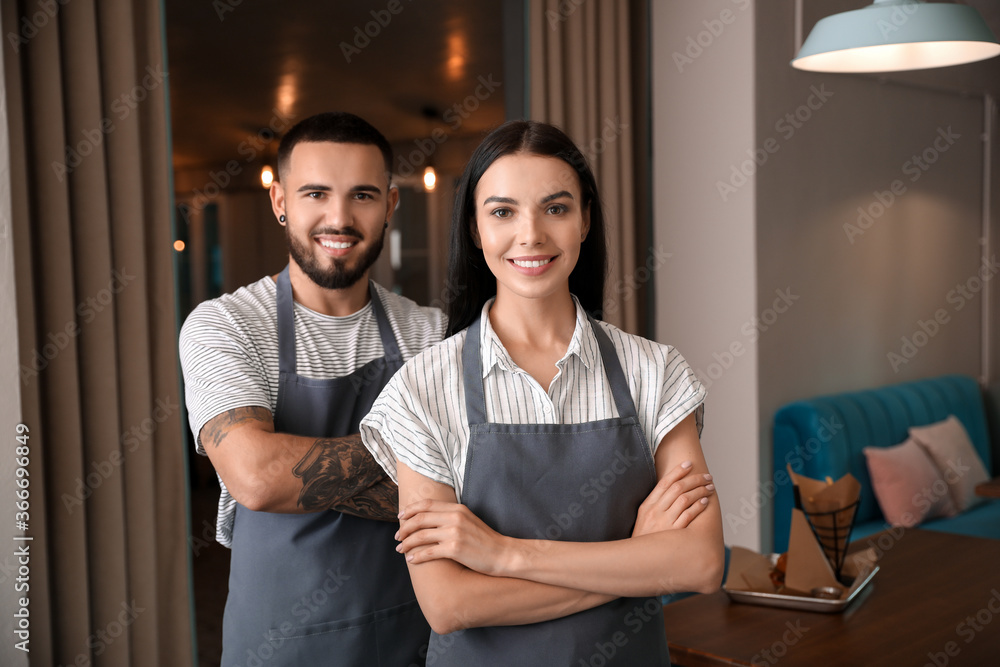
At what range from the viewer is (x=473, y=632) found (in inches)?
52.4

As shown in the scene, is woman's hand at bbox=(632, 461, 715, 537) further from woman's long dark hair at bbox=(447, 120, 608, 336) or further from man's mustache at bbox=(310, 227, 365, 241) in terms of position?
man's mustache at bbox=(310, 227, 365, 241)

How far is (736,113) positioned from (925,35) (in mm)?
1604

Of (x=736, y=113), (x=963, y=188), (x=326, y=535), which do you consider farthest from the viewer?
(x=963, y=188)

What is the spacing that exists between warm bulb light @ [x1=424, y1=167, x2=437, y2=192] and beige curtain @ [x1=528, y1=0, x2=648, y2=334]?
1130 mm

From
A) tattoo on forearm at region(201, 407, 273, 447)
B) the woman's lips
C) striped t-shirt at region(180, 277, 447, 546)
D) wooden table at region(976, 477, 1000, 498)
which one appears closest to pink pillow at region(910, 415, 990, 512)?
wooden table at region(976, 477, 1000, 498)

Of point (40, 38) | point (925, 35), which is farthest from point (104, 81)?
point (925, 35)

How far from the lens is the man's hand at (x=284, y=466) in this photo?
4.94 ft

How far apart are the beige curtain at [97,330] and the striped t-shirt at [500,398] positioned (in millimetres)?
1219

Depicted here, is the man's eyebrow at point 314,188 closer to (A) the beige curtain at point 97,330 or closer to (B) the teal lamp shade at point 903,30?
(A) the beige curtain at point 97,330

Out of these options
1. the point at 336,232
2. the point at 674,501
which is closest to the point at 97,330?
the point at 336,232

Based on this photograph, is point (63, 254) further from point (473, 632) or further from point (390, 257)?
point (390, 257)

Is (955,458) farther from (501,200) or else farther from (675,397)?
(501,200)

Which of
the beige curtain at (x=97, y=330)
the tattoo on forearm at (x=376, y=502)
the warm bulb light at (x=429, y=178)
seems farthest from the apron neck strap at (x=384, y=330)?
the warm bulb light at (x=429, y=178)

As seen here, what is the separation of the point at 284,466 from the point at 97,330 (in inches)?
40.9
